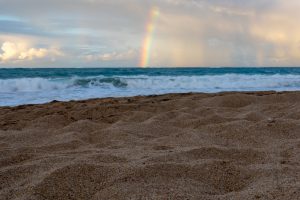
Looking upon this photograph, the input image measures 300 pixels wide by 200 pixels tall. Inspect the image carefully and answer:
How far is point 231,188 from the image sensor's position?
7.46ft

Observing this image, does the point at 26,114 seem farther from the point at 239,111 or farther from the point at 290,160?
the point at 290,160

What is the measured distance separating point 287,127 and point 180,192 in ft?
6.99

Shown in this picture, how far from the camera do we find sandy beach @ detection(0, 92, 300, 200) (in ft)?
7.28

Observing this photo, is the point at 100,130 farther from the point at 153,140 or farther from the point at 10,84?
the point at 10,84

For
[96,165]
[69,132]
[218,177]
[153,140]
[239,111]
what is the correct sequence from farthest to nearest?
1. [239,111]
2. [69,132]
3. [153,140]
4. [96,165]
5. [218,177]

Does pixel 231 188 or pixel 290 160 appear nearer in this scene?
pixel 231 188

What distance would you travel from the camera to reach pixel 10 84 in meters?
13.1

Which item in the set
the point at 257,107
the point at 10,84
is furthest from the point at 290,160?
the point at 10,84

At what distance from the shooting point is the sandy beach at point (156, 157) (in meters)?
2.22

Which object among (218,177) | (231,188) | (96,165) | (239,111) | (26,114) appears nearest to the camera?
(231,188)

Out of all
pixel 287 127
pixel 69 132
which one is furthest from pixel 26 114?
pixel 287 127

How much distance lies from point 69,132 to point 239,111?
8.22 feet

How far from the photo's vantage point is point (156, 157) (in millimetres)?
2844

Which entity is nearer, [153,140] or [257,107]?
[153,140]
